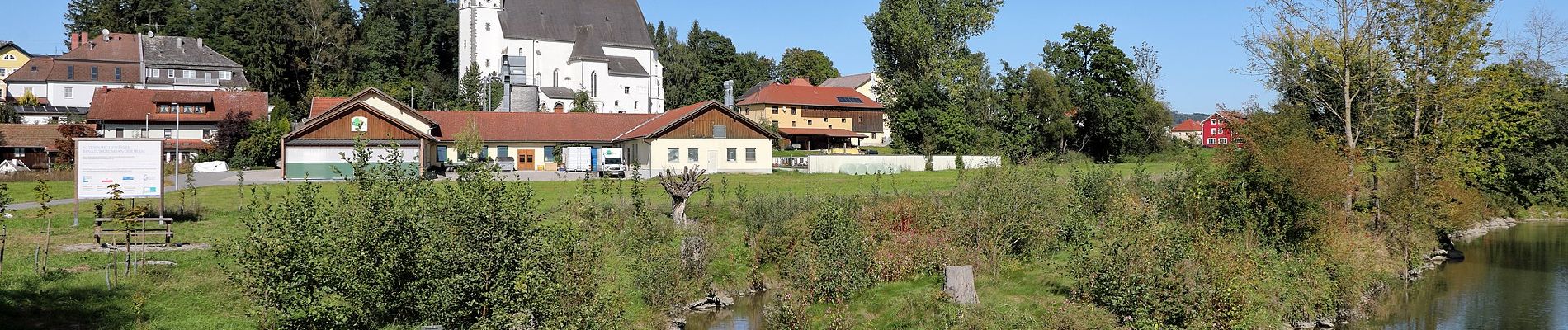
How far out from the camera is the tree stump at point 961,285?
52.0 ft

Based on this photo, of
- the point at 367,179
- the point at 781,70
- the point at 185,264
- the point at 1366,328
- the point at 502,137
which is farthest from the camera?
the point at 781,70

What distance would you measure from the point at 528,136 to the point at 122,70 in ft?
156

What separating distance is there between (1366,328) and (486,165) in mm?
15095

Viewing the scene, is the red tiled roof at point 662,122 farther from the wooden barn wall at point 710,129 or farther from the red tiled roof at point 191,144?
the red tiled roof at point 191,144

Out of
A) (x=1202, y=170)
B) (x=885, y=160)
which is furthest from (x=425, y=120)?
(x=1202, y=170)

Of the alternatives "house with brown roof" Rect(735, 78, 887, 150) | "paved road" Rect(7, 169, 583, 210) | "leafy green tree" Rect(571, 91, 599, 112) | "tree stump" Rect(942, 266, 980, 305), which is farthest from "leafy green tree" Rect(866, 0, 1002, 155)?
"tree stump" Rect(942, 266, 980, 305)

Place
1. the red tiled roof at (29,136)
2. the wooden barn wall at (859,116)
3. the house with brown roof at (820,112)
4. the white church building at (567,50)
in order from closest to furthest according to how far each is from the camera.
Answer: the red tiled roof at (29,136) < the house with brown roof at (820,112) < the wooden barn wall at (859,116) < the white church building at (567,50)

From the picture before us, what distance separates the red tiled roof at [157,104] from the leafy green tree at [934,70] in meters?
35.5

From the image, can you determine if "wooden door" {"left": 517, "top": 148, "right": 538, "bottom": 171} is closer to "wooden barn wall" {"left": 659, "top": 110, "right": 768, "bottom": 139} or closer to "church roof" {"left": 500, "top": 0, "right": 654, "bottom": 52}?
"wooden barn wall" {"left": 659, "top": 110, "right": 768, "bottom": 139}

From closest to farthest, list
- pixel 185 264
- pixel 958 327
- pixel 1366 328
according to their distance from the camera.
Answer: pixel 958 327 → pixel 185 264 → pixel 1366 328

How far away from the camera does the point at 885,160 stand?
4675 cm

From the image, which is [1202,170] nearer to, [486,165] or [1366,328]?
[1366,328]

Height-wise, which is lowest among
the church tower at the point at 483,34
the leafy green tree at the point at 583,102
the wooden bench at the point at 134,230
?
the wooden bench at the point at 134,230

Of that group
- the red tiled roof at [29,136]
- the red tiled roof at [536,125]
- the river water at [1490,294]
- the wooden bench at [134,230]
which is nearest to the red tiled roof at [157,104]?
the red tiled roof at [29,136]
